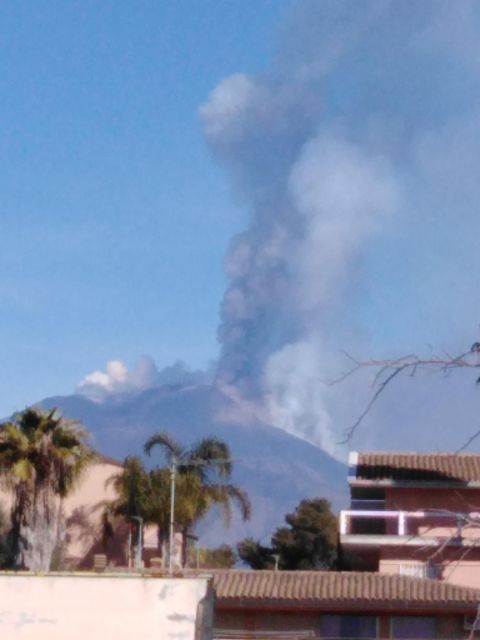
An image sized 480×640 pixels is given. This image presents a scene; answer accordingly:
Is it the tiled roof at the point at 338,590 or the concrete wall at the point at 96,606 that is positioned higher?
the tiled roof at the point at 338,590

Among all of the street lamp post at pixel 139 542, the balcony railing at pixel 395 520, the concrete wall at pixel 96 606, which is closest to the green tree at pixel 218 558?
the street lamp post at pixel 139 542

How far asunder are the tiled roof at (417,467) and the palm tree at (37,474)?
12.9 meters

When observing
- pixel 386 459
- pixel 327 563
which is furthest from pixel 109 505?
pixel 327 563

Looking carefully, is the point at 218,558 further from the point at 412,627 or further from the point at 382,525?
the point at 412,627

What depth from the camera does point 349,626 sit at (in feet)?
145

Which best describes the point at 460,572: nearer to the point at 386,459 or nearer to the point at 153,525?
the point at 386,459

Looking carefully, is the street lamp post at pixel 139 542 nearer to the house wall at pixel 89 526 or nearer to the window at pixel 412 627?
the house wall at pixel 89 526

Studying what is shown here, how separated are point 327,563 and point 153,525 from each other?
31.6 metres

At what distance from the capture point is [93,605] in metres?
29.9

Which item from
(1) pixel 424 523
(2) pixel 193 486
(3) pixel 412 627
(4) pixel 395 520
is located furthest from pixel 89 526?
(3) pixel 412 627

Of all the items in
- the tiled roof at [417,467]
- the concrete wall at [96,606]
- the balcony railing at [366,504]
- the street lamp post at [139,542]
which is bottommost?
the concrete wall at [96,606]

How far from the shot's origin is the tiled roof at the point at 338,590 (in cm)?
4369

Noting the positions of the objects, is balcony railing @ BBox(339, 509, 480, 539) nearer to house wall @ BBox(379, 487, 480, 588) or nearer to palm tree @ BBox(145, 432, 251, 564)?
house wall @ BBox(379, 487, 480, 588)

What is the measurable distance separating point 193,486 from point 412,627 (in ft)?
71.8
